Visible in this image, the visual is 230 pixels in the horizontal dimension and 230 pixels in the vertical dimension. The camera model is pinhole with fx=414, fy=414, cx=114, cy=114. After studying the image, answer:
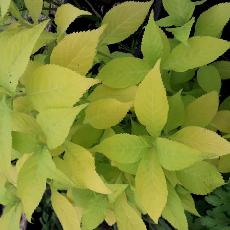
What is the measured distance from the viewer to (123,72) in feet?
1.81

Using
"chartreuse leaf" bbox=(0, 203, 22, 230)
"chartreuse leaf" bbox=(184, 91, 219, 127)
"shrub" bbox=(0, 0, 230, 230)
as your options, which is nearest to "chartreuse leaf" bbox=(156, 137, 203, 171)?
"shrub" bbox=(0, 0, 230, 230)

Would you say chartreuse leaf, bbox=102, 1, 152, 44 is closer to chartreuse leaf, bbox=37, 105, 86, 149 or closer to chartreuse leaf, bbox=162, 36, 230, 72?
chartreuse leaf, bbox=162, 36, 230, 72

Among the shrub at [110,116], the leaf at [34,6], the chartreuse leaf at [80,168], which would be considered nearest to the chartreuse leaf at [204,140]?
the shrub at [110,116]

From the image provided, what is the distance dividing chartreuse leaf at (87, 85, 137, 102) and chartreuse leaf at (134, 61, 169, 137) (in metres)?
0.06

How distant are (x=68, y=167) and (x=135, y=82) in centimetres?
15

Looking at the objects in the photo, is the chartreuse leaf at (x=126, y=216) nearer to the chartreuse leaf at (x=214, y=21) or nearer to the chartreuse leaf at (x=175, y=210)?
the chartreuse leaf at (x=175, y=210)

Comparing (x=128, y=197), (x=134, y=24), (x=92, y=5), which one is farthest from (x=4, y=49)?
(x=92, y=5)

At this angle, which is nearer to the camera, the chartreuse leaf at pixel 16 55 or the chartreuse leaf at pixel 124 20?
the chartreuse leaf at pixel 16 55

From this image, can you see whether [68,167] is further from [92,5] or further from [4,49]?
[92,5]

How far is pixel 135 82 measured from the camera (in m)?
0.55

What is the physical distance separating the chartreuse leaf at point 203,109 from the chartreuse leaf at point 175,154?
0.11 m

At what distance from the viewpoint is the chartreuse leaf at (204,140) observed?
48cm

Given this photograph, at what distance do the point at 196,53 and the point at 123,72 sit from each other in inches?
3.9

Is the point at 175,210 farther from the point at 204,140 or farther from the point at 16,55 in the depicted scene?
the point at 16,55
